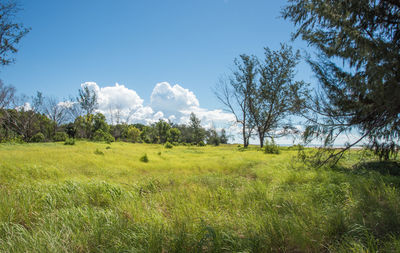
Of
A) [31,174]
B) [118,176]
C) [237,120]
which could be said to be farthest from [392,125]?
[237,120]

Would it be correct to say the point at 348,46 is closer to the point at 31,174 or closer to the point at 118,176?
the point at 118,176

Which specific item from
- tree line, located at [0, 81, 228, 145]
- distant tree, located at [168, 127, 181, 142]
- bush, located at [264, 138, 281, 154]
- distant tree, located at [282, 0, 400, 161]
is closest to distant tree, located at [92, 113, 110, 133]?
tree line, located at [0, 81, 228, 145]

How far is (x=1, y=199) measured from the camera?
3.21 metres

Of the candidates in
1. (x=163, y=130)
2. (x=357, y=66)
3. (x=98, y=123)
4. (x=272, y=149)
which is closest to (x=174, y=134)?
(x=163, y=130)

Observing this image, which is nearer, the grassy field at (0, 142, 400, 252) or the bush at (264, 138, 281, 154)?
the grassy field at (0, 142, 400, 252)

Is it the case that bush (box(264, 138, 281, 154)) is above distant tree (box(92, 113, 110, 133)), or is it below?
below

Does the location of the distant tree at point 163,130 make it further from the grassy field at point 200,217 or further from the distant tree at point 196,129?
the grassy field at point 200,217

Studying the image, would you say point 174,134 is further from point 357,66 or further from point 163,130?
point 357,66

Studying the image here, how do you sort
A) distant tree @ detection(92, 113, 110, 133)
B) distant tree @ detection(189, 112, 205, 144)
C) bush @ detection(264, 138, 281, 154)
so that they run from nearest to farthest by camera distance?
bush @ detection(264, 138, 281, 154) < distant tree @ detection(92, 113, 110, 133) < distant tree @ detection(189, 112, 205, 144)

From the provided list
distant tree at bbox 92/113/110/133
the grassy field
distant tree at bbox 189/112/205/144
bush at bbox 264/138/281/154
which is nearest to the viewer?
the grassy field

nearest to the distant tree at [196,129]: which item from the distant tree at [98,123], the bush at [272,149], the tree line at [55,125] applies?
the tree line at [55,125]

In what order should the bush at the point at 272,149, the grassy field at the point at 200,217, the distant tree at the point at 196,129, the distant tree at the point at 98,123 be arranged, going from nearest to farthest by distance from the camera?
the grassy field at the point at 200,217 < the bush at the point at 272,149 < the distant tree at the point at 98,123 < the distant tree at the point at 196,129

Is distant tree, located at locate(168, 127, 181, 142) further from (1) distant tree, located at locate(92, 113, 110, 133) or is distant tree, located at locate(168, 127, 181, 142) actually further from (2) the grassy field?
(2) the grassy field

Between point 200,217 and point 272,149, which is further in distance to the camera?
point 272,149
